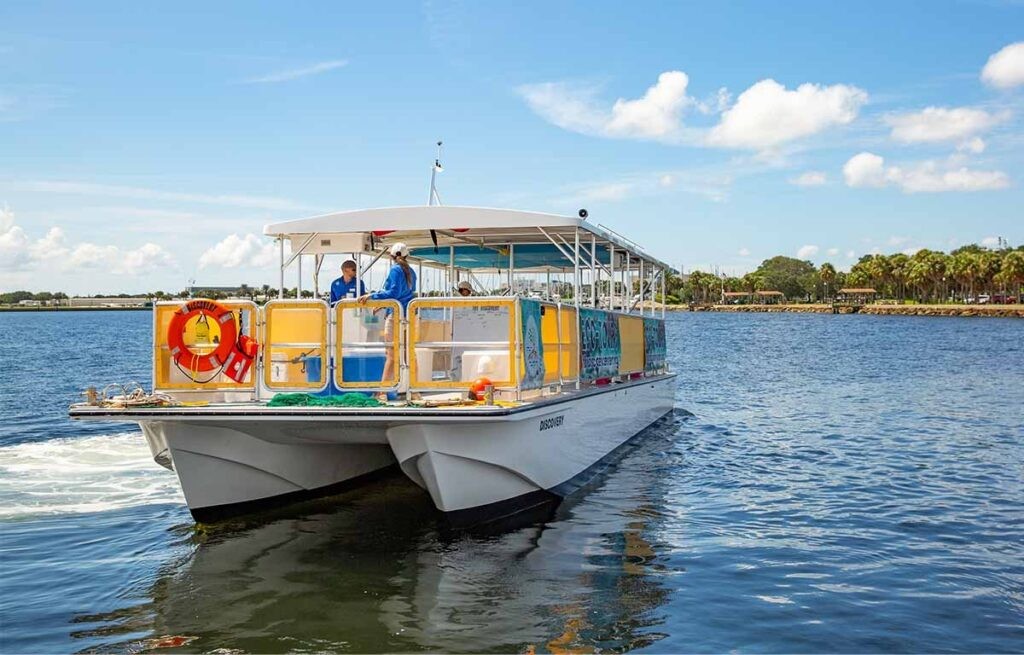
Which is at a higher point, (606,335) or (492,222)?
(492,222)

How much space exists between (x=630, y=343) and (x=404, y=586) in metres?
8.69

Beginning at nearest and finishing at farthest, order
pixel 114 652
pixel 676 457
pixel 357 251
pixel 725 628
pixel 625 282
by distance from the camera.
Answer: pixel 114 652, pixel 725 628, pixel 357 251, pixel 676 457, pixel 625 282

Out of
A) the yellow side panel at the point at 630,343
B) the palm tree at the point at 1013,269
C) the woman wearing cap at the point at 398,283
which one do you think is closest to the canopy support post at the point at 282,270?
the woman wearing cap at the point at 398,283

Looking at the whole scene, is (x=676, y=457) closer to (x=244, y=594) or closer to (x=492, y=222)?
(x=492, y=222)

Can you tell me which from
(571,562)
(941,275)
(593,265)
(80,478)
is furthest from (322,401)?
(941,275)

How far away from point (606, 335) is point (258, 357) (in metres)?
5.88

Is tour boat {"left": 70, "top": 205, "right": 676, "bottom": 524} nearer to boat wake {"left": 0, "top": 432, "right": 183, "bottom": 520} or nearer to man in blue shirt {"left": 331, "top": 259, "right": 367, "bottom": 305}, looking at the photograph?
man in blue shirt {"left": 331, "top": 259, "right": 367, "bottom": 305}

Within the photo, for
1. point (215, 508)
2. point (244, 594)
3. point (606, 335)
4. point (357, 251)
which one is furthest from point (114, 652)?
point (606, 335)

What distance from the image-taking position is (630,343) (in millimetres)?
16328

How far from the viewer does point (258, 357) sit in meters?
10.3

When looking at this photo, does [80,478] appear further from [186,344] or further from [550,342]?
[550,342]

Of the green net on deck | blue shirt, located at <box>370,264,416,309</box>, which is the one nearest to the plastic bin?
the green net on deck

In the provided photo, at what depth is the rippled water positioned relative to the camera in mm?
7434

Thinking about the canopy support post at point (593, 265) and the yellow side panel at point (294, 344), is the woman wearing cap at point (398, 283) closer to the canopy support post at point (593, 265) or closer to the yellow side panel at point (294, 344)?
the yellow side panel at point (294, 344)
